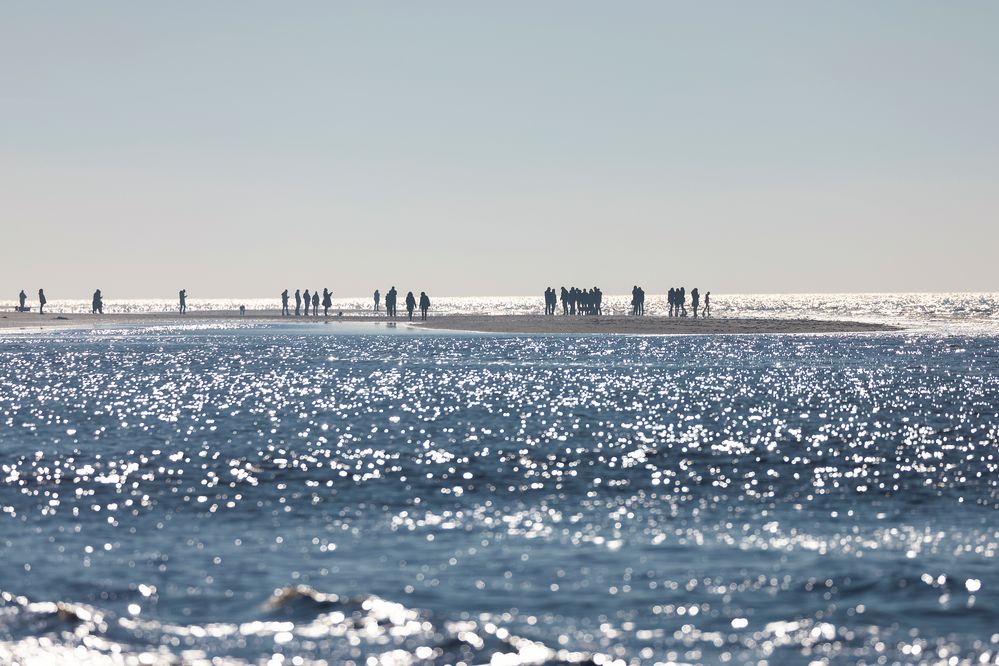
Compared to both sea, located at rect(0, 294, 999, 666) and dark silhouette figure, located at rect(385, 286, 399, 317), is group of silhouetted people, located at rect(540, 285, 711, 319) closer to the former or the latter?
dark silhouette figure, located at rect(385, 286, 399, 317)

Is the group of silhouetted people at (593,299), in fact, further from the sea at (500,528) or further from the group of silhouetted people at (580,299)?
the sea at (500,528)

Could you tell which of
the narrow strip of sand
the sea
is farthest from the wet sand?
the sea

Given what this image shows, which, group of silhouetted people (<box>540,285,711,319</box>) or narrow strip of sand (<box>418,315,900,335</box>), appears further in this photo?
group of silhouetted people (<box>540,285,711,319</box>)

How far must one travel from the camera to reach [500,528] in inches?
800

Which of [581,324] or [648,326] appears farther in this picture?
[581,324]

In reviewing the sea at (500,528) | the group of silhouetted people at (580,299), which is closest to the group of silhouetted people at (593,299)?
the group of silhouetted people at (580,299)

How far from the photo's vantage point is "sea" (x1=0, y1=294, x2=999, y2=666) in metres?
13.9

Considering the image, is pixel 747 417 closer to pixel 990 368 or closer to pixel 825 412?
pixel 825 412

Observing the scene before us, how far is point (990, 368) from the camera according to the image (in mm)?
63188

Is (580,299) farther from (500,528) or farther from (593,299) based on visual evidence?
(500,528)

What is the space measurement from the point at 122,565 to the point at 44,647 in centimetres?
395

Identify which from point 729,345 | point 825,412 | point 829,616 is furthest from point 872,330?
point 829,616

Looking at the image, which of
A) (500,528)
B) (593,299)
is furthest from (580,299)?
(500,528)

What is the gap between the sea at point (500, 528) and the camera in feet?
45.8
